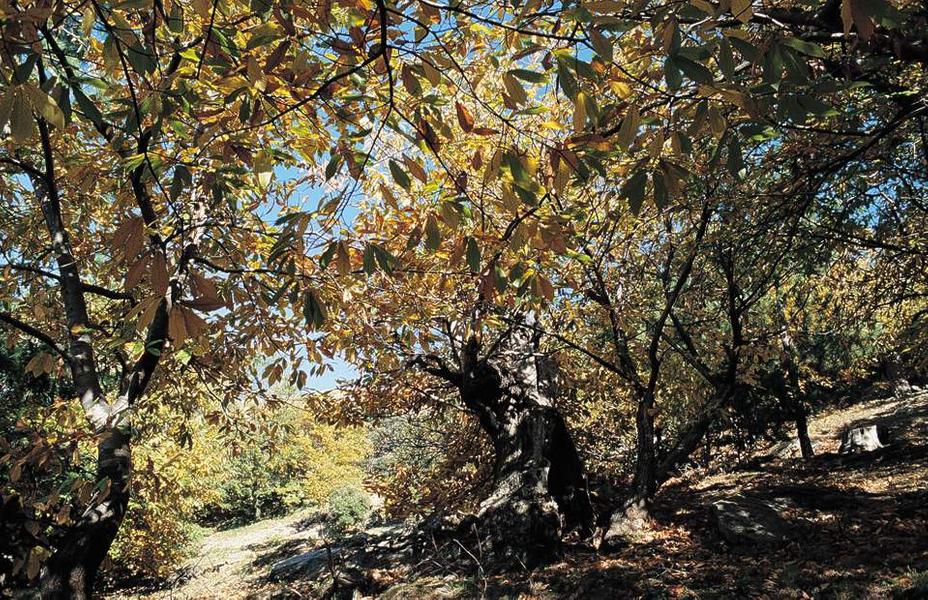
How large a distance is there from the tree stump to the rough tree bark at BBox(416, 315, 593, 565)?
6.87m

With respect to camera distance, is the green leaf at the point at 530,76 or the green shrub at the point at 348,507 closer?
the green leaf at the point at 530,76

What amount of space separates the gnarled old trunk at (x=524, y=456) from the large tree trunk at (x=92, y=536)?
160 inches

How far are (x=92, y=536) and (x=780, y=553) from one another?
6.12 meters

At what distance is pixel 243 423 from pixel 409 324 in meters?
1.96

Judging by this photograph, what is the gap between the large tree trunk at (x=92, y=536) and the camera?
10.2ft

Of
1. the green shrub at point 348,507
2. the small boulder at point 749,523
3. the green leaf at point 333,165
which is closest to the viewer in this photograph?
the green leaf at point 333,165

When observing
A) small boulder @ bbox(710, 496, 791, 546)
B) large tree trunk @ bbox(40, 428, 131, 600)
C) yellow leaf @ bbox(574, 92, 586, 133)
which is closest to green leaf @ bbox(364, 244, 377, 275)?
yellow leaf @ bbox(574, 92, 586, 133)

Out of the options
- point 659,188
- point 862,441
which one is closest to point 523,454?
point 659,188

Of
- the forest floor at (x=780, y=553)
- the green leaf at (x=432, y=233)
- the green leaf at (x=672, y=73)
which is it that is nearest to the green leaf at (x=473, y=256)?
the green leaf at (x=432, y=233)

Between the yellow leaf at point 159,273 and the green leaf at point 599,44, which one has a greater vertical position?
the green leaf at point 599,44

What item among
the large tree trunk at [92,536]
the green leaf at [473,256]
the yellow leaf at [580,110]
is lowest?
the large tree trunk at [92,536]

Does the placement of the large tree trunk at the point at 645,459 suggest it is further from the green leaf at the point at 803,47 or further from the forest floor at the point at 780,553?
the green leaf at the point at 803,47

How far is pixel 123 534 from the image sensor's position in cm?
991

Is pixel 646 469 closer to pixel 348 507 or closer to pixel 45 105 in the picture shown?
pixel 45 105
